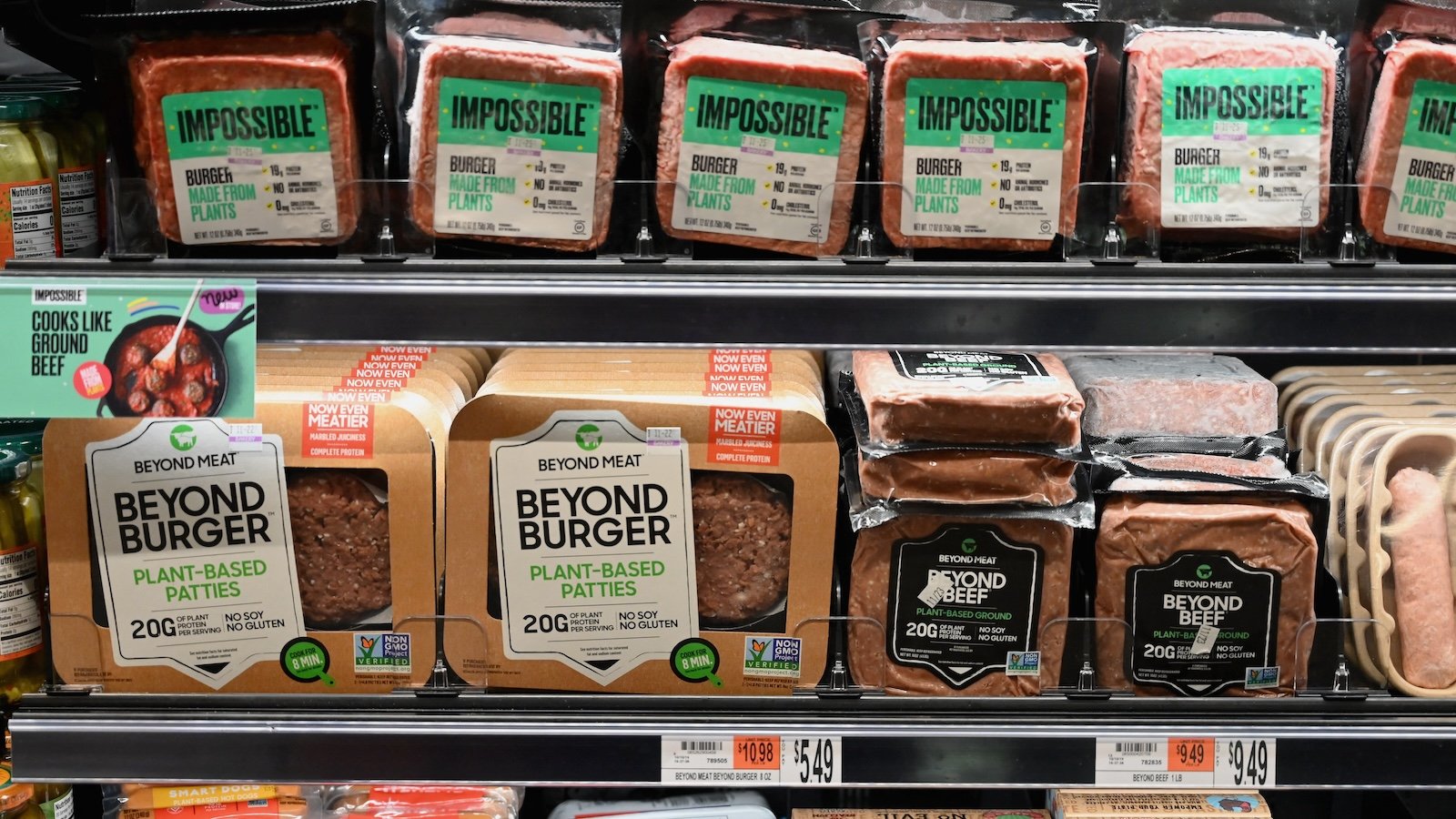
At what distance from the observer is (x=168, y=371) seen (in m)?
1.19

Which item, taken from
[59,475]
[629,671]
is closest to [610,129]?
[629,671]

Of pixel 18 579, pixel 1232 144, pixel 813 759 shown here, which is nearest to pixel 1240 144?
pixel 1232 144

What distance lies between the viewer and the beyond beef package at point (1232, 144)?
124cm

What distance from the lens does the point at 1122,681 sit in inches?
54.2

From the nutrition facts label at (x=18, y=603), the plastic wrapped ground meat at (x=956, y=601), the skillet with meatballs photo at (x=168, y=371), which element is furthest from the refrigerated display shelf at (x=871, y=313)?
the nutrition facts label at (x=18, y=603)

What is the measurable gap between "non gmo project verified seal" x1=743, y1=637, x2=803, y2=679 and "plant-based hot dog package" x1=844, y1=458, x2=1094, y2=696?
6 cm

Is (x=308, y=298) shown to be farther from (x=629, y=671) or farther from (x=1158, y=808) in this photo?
(x=1158, y=808)

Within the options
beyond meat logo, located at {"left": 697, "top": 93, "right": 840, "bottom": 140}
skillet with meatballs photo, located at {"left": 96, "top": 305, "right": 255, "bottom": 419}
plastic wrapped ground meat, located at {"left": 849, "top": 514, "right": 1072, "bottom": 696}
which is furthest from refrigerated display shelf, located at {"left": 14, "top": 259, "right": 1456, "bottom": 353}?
plastic wrapped ground meat, located at {"left": 849, "top": 514, "right": 1072, "bottom": 696}

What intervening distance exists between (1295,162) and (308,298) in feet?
3.24

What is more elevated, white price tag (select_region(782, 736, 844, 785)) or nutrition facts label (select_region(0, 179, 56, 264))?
nutrition facts label (select_region(0, 179, 56, 264))

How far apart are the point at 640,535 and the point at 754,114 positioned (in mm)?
470

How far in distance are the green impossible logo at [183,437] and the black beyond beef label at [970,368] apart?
2.54ft

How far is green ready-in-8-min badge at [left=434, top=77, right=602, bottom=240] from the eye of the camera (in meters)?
1.21

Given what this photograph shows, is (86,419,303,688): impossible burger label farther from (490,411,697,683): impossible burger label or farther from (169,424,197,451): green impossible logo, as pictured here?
(490,411,697,683): impossible burger label
